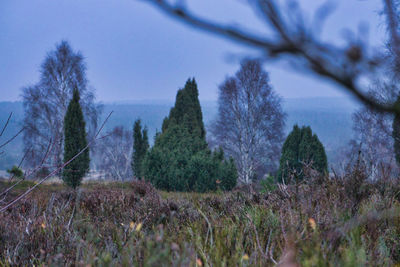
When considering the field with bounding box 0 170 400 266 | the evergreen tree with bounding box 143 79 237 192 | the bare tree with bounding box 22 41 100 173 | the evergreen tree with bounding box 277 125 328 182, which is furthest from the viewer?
the bare tree with bounding box 22 41 100 173

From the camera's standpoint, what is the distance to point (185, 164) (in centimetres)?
1443

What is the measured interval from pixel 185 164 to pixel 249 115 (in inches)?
235

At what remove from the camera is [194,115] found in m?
17.8

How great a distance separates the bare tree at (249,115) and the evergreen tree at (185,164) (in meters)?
2.79

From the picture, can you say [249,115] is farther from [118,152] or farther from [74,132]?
[118,152]

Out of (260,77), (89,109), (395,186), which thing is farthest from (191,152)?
(395,186)

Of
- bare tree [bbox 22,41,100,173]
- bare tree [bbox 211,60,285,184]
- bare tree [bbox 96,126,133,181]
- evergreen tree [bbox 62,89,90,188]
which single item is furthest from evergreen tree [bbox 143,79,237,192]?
bare tree [bbox 96,126,133,181]

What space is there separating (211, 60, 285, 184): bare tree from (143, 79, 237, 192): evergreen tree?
279 centimetres

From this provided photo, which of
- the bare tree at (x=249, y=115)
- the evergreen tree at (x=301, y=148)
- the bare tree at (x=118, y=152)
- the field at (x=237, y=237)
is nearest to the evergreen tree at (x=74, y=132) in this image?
the bare tree at (x=249, y=115)

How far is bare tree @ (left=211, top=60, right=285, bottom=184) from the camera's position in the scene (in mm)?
18484

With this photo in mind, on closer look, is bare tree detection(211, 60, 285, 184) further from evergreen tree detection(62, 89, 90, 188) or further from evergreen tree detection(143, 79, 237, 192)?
evergreen tree detection(62, 89, 90, 188)

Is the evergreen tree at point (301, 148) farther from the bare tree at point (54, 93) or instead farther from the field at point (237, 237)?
the field at point (237, 237)

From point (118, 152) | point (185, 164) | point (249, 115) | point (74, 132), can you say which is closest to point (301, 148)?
point (249, 115)

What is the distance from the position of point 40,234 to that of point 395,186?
4412 mm
